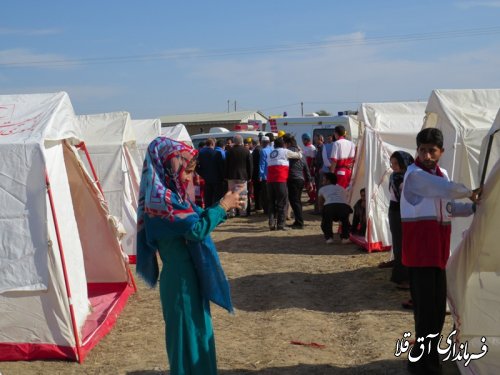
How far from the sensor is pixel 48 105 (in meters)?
6.35

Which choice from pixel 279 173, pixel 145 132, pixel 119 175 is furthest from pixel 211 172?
pixel 119 175

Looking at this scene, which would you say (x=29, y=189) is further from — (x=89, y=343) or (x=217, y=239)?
(x=217, y=239)

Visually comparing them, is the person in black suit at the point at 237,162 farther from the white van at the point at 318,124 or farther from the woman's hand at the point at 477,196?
the woman's hand at the point at 477,196

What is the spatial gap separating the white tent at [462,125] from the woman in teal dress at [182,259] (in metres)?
3.51

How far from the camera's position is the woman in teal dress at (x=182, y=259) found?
3729 millimetres

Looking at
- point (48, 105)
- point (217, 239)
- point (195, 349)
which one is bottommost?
point (217, 239)

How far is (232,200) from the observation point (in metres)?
3.80

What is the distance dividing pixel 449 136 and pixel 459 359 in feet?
9.74

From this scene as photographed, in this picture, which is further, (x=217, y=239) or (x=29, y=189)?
(x=217, y=239)

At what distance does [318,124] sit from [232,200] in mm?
14753

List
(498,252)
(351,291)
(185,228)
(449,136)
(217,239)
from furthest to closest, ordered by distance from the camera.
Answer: (217,239)
(351,291)
(449,136)
(498,252)
(185,228)

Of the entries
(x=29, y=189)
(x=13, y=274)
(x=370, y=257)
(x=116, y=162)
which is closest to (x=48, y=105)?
(x=29, y=189)

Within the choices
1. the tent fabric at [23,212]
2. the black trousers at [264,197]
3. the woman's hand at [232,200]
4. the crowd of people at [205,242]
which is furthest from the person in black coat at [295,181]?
the woman's hand at [232,200]

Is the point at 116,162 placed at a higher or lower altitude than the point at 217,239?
higher
